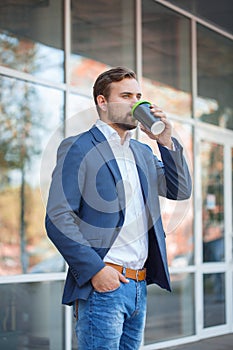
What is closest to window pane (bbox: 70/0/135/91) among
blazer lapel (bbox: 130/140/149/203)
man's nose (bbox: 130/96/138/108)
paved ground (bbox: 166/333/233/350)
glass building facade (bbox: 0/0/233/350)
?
glass building facade (bbox: 0/0/233/350)

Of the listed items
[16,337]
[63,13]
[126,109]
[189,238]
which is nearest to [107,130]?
[126,109]

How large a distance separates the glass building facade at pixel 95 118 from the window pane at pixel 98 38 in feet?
0.04

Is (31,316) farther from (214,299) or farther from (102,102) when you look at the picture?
(102,102)

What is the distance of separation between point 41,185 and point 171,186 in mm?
2845

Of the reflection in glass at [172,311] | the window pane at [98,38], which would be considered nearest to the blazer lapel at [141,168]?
the window pane at [98,38]

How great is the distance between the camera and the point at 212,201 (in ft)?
27.5

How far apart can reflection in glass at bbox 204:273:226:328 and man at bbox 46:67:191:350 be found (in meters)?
5.50

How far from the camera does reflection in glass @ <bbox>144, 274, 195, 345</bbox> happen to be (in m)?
7.21

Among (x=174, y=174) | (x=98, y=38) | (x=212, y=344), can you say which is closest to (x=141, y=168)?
(x=174, y=174)

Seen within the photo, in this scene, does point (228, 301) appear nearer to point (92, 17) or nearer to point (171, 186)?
point (92, 17)

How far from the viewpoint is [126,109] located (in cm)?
268

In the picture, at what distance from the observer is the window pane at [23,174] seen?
5.54 metres

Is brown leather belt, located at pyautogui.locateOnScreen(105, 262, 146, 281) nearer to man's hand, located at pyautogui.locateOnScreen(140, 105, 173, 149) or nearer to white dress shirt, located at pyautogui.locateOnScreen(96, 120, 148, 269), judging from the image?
white dress shirt, located at pyautogui.locateOnScreen(96, 120, 148, 269)

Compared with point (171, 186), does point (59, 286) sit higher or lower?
lower
